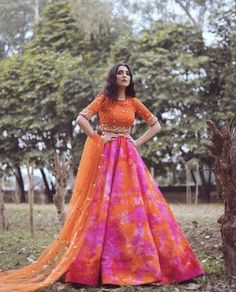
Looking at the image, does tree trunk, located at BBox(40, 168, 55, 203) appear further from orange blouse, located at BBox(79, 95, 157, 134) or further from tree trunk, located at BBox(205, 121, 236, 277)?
tree trunk, located at BBox(205, 121, 236, 277)

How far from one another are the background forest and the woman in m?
11.2

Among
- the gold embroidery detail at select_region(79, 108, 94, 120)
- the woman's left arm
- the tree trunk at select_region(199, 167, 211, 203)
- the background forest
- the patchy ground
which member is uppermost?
the background forest

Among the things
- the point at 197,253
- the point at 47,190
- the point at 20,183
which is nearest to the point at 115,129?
the point at 197,253

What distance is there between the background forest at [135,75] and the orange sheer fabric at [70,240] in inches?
443

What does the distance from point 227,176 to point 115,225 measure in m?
0.98

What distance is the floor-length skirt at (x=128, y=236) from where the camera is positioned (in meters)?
3.92

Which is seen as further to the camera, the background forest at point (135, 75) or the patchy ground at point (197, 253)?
the background forest at point (135, 75)

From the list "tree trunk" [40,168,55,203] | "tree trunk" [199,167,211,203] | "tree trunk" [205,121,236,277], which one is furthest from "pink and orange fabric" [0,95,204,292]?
"tree trunk" [40,168,55,203]

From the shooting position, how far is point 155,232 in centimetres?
412

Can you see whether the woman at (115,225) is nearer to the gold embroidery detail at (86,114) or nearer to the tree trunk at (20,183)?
the gold embroidery detail at (86,114)

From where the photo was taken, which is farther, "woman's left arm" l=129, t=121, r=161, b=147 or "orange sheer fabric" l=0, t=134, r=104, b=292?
"woman's left arm" l=129, t=121, r=161, b=147

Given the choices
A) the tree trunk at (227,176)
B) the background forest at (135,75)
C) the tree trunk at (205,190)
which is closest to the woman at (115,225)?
the tree trunk at (227,176)

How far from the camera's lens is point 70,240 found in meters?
4.21

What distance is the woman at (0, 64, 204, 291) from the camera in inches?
155
